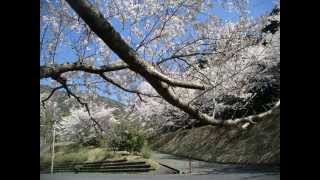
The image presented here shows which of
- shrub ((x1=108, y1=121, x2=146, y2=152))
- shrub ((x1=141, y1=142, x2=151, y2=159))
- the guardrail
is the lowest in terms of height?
the guardrail

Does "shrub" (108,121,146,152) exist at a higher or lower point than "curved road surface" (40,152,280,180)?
higher

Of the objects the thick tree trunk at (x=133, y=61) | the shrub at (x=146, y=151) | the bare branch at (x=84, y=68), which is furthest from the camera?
the shrub at (x=146, y=151)

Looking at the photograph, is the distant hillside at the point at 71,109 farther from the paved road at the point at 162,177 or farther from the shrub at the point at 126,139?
the paved road at the point at 162,177

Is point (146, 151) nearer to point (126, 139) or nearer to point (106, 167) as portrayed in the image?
point (126, 139)

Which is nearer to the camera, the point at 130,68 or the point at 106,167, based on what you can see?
the point at 130,68

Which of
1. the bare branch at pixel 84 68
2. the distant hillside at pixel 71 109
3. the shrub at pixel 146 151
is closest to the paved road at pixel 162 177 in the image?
the shrub at pixel 146 151

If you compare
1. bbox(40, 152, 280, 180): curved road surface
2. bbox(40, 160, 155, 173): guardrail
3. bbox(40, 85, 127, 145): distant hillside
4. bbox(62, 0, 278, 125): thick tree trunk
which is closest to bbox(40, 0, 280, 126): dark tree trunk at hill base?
bbox(62, 0, 278, 125): thick tree trunk

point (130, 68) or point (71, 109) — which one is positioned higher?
point (130, 68)

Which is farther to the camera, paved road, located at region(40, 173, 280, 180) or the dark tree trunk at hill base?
paved road, located at region(40, 173, 280, 180)

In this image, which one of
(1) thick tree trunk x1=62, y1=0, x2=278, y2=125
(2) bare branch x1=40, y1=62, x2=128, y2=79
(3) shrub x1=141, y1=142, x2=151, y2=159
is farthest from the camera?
(3) shrub x1=141, y1=142, x2=151, y2=159

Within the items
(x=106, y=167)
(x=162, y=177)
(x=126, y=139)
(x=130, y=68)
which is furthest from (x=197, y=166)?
(x=130, y=68)

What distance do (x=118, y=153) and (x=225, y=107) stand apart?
0.75 metres

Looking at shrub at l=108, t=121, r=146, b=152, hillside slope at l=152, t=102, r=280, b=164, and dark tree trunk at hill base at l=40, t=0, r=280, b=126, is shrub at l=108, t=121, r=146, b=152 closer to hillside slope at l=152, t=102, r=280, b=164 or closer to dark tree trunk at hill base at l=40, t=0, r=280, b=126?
hillside slope at l=152, t=102, r=280, b=164
